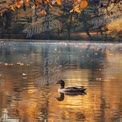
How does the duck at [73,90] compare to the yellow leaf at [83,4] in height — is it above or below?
below

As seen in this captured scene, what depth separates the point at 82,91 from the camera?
18.5m

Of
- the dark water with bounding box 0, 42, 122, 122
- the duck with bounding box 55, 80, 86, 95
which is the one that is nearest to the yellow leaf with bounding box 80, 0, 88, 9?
the dark water with bounding box 0, 42, 122, 122

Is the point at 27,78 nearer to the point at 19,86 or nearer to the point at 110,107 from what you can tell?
the point at 19,86

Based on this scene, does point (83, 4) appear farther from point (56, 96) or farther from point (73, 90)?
point (73, 90)

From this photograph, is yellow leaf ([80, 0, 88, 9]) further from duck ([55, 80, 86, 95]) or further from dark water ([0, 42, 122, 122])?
duck ([55, 80, 86, 95])

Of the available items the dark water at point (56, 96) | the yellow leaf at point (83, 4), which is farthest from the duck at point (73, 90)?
the yellow leaf at point (83, 4)

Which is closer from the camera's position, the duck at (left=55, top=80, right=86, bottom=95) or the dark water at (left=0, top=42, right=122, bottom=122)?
the dark water at (left=0, top=42, right=122, bottom=122)

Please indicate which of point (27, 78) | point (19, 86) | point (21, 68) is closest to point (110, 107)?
point (19, 86)

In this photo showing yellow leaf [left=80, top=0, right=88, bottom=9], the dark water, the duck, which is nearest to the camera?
yellow leaf [left=80, top=0, right=88, bottom=9]

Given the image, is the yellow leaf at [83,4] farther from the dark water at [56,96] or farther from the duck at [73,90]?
the duck at [73,90]

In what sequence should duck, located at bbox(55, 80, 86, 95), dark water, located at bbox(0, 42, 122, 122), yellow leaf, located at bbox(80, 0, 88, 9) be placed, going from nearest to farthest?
yellow leaf, located at bbox(80, 0, 88, 9) < dark water, located at bbox(0, 42, 122, 122) < duck, located at bbox(55, 80, 86, 95)

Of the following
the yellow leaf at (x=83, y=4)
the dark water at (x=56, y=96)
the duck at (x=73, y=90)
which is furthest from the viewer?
the duck at (x=73, y=90)

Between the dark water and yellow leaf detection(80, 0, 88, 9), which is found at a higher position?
yellow leaf detection(80, 0, 88, 9)

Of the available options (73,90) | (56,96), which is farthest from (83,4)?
(73,90)
